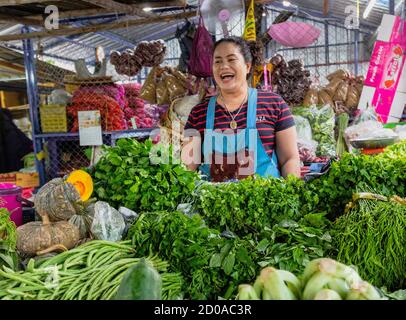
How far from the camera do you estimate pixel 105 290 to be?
5.26ft

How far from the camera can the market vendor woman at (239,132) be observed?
309 centimetres

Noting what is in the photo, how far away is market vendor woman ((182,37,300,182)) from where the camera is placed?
309 cm

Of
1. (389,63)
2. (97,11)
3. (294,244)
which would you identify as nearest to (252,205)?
(294,244)

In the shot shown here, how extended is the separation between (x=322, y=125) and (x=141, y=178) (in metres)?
3.83

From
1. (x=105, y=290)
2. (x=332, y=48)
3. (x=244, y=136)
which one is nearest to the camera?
(x=105, y=290)

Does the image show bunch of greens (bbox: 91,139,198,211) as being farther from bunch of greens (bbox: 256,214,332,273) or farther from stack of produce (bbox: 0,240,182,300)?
bunch of greens (bbox: 256,214,332,273)

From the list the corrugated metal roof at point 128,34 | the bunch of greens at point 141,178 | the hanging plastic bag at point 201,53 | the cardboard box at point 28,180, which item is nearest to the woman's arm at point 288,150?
the bunch of greens at point 141,178

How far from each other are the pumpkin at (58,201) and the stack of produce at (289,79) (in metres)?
4.08

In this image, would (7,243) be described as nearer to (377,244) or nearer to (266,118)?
(377,244)

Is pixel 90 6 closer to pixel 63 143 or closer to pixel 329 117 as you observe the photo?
pixel 63 143

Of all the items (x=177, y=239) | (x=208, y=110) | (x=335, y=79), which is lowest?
(x=177, y=239)

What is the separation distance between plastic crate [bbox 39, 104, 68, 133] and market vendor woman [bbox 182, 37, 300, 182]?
2.81 meters

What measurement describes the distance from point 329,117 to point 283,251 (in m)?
4.22
